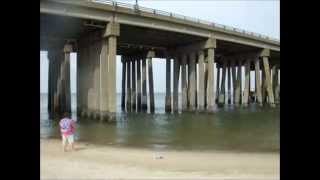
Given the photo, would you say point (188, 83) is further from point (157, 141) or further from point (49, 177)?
point (49, 177)

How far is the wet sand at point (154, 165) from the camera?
40.0ft

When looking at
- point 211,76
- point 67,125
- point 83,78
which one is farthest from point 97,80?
point 67,125

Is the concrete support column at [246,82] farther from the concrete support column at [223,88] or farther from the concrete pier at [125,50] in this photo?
the concrete support column at [223,88]

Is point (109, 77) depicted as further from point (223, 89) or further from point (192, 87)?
point (223, 89)

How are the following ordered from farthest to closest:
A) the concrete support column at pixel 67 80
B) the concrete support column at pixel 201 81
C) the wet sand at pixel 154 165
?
the concrete support column at pixel 201 81
the concrete support column at pixel 67 80
the wet sand at pixel 154 165

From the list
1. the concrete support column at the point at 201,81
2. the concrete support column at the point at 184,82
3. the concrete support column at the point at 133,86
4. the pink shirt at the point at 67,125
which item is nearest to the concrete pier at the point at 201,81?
the concrete support column at the point at 201,81

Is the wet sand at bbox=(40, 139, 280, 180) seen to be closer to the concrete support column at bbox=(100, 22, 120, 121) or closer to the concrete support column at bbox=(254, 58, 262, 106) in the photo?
the concrete support column at bbox=(100, 22, 120, 121)

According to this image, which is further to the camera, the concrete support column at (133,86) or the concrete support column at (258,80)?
the concrete support column at (258,80)

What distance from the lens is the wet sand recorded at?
12.2 metres

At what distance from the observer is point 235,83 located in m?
73.7

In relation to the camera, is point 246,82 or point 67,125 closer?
point 67,125

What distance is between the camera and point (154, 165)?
1434 cm

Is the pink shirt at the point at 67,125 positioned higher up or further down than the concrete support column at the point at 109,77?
further down
